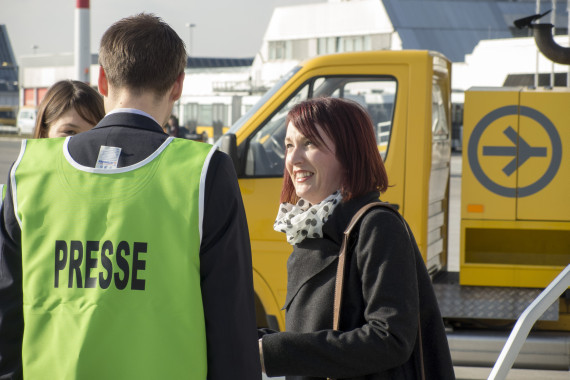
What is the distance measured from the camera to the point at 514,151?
5.14m

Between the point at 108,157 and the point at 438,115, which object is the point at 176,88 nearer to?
the point at 108,157

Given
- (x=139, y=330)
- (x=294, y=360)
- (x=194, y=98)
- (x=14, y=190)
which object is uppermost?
(x=194, y=98)

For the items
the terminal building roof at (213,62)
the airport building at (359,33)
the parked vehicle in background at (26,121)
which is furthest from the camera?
the terminal building roof at (213,62)

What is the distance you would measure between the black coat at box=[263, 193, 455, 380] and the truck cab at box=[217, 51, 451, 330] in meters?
2.80

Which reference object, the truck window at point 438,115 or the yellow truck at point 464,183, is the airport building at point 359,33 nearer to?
the truck window at point 438,115

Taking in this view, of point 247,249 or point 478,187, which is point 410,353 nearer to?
point 247,249

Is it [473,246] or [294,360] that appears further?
[473,246]

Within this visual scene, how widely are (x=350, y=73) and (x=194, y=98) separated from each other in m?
42.1

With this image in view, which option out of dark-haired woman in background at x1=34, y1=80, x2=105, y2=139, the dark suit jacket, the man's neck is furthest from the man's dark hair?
dark-haired woman in background at x1=34, y1=80, x2=105, y2=139

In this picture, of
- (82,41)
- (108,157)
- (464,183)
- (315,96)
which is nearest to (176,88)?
(108,157)

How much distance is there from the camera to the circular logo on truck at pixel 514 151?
16.8 feet

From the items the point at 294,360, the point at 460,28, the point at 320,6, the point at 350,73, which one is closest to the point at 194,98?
the point at 320,6

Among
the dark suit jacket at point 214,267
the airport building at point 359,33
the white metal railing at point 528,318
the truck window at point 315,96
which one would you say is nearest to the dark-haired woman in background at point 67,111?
the dark suit jacket at point 214,267

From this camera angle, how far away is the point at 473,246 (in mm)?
5375
